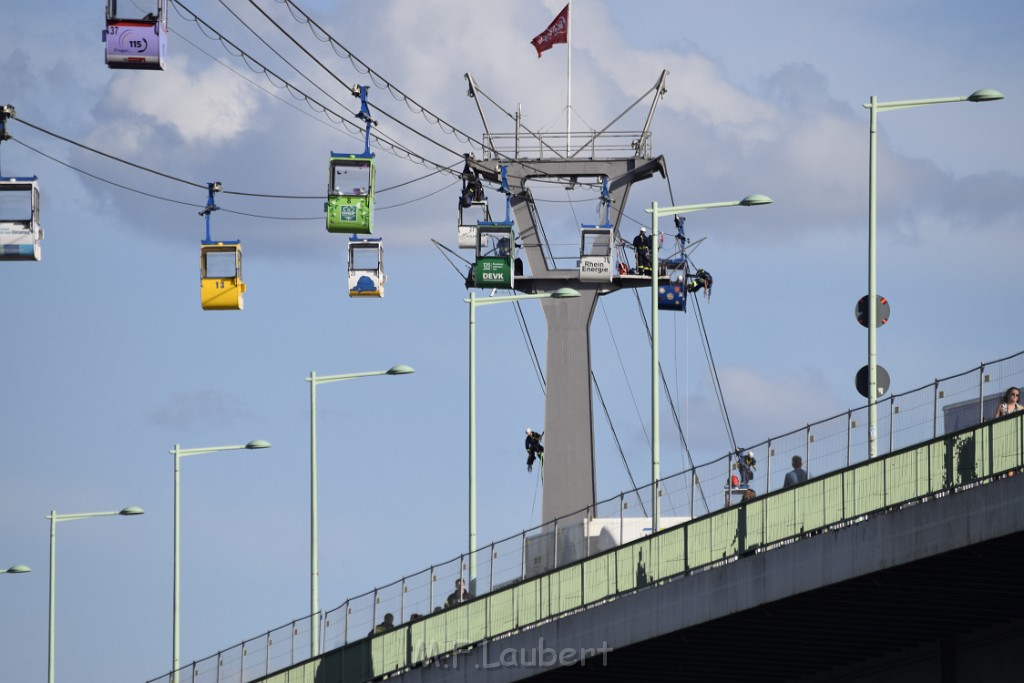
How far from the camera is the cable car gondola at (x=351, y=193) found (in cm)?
4766

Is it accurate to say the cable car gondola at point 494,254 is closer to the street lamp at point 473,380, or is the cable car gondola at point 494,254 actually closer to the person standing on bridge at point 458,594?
the street lamp at point 473,380

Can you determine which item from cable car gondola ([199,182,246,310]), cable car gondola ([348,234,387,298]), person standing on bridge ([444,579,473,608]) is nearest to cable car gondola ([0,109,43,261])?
cable car gondola ([199,182,246,310])

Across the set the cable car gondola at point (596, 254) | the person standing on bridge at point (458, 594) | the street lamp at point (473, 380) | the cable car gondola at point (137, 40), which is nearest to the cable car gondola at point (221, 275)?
the person standing on bridge at point (458, 594)

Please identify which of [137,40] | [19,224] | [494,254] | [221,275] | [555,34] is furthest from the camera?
[555,34]

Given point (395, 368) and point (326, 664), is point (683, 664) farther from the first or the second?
point (395, 368)

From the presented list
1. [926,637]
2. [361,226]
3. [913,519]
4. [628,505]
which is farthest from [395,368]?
[913,519]

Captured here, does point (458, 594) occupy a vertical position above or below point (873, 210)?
below

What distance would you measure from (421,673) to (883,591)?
1182 cm

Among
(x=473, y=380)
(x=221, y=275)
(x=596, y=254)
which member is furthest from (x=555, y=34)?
(x=221, y=275)

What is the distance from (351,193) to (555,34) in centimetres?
2629

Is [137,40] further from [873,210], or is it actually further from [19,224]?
[873,210]

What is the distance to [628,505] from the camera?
44594 mm

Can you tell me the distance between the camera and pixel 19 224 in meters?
40.8

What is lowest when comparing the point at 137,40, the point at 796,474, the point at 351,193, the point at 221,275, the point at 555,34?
the point at 796,474
